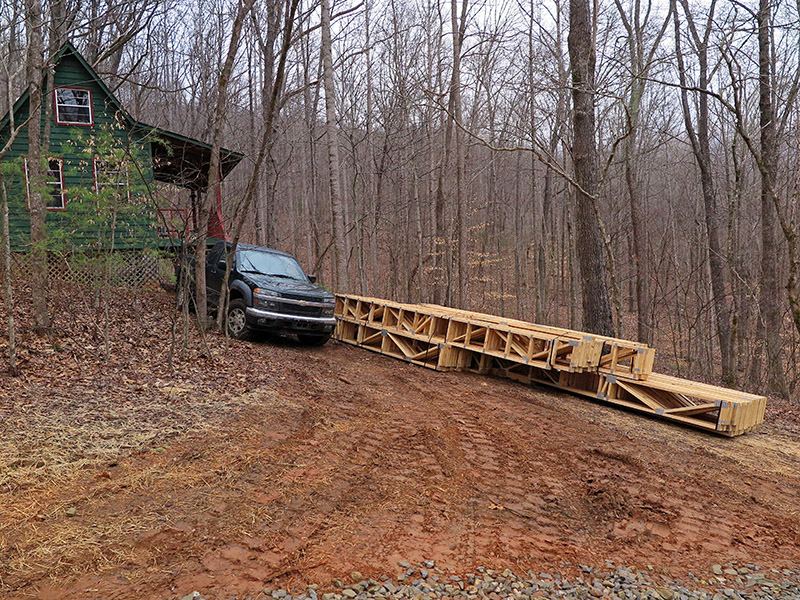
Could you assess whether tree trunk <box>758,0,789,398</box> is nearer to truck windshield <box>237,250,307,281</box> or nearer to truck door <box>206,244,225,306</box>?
truck windshield <box>237,250,307,281</box>

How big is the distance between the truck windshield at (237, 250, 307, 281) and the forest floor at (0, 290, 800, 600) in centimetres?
370

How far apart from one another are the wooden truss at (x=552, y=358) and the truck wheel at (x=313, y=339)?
861mm

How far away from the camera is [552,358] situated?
28.0ft

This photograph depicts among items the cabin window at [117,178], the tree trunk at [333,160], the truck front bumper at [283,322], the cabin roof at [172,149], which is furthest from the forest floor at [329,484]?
the cabin roof at [172,149]

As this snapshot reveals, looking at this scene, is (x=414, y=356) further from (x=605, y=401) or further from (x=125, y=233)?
(x=125, y=233)

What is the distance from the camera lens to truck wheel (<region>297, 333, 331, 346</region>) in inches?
443

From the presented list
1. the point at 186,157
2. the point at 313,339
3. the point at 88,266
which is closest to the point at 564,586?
the point at 88,266

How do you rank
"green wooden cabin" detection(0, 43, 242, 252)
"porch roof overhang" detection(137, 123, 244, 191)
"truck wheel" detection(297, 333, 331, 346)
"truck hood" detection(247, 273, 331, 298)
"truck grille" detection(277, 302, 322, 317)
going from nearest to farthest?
1. "green wooden cabin" detection(0, 43, 242, 252)
2. "truck grille" detection(277, 302, 322, 317)
3. "truck hood" detection(247, 273, 331, 298)
4. "truck wheel" detection(297, 333, 331, 346)
5. "porch roof overhang" detection(137, 123, 244, 191)

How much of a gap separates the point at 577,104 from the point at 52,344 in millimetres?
10544

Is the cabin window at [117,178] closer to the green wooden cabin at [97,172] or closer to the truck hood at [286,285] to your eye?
the green wooden cabin at [97,172]

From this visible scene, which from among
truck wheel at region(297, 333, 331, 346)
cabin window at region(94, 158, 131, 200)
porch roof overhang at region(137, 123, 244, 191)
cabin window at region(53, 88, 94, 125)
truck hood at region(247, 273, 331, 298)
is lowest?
truck wheel at region(297, 333, 331, 346)

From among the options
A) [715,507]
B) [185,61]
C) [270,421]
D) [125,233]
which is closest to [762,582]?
[715,507]

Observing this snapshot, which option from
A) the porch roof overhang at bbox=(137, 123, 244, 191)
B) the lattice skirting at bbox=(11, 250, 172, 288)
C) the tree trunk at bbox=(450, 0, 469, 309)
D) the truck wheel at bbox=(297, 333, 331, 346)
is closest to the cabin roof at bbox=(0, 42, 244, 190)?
the porch roof overhang at bbox=(137, 123, 244, 191)

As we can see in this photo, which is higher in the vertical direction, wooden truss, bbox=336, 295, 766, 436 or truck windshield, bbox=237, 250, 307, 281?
truck windshield, bbox=237, 250, 307, 281
